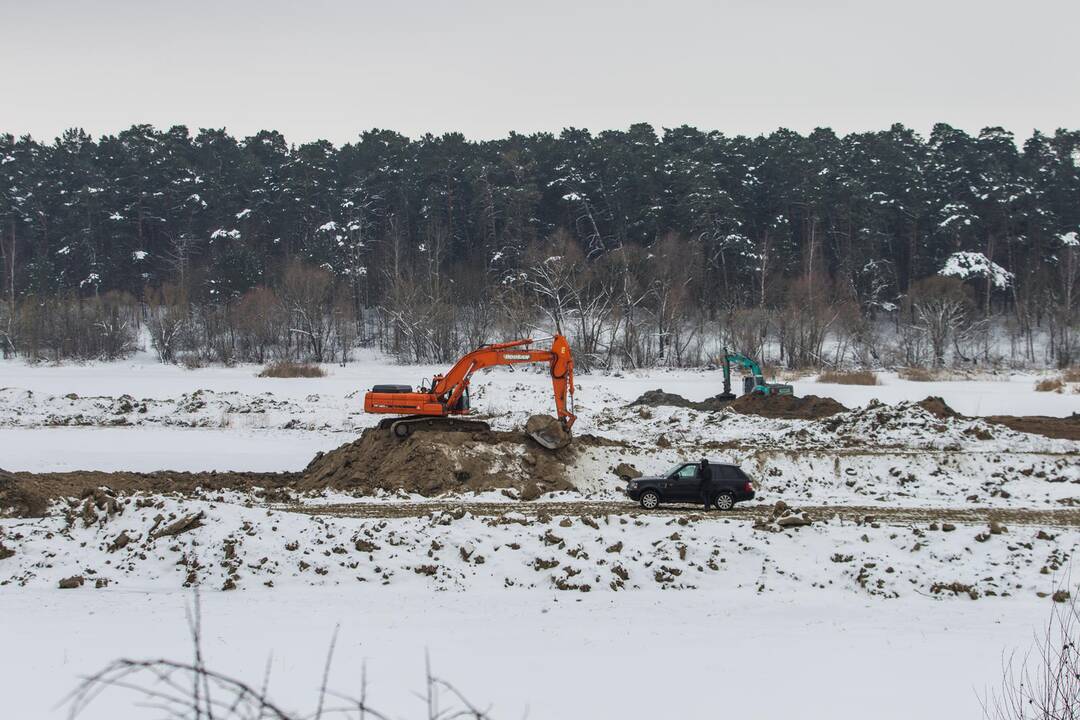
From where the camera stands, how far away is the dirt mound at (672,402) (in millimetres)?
38394

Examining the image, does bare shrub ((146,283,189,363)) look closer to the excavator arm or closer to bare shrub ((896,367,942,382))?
the excavator arm

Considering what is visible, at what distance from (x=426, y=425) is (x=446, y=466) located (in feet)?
10.4

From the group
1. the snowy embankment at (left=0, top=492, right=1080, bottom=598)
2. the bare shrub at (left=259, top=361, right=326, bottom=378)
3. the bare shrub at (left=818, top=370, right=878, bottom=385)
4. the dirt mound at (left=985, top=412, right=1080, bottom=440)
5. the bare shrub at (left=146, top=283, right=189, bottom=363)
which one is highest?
the bare shrub at (left=146, top=283, right=189, bottom=363)

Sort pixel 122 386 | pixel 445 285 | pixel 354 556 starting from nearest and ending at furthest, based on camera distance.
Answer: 1. pixel 354 556
2. pixel 122 386
3. pixel 445 285

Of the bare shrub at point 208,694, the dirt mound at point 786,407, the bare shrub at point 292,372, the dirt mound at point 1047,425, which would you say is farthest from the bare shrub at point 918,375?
the bare shrub at point 208,694

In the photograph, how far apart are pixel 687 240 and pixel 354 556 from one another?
62076mm

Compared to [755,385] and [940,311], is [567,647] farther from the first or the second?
[940,311]

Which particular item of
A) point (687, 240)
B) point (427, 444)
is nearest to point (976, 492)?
point (427, 444)

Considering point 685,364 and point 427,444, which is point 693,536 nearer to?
point 427,444

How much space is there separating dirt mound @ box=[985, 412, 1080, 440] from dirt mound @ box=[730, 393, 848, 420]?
6.38 metres

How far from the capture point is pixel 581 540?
1808 cm

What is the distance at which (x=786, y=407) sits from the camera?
120 feet

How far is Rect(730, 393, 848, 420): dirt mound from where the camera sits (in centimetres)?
3569

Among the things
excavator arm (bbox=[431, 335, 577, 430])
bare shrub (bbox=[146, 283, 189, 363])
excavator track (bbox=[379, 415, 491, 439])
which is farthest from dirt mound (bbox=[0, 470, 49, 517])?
bare shrub (bbox=[146, 283, 189, 363])
